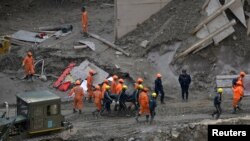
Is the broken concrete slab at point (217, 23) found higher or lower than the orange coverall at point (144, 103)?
higher

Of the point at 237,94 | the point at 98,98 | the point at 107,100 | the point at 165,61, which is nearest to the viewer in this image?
the point at 237,94

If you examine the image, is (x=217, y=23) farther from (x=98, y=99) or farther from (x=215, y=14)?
(x=98, y=99)

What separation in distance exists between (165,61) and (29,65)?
6.23 meters

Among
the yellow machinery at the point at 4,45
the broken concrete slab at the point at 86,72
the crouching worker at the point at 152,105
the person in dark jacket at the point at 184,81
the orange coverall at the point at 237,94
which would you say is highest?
the yellow machinery at the point at 4,45

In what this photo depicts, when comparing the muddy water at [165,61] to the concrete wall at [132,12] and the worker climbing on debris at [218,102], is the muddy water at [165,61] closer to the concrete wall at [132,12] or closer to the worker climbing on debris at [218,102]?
the concrete wall at [132,12]

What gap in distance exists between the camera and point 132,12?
101 feet

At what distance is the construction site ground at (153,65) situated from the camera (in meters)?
24.1

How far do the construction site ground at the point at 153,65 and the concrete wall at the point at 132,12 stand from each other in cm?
32

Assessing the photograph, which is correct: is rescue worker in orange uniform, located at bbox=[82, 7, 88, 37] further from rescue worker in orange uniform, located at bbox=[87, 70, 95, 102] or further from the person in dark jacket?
the person in dark jacket

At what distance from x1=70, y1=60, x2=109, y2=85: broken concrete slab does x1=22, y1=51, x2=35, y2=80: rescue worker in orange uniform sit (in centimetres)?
183

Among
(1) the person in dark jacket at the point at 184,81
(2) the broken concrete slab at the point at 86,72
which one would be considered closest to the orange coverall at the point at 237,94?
(1) the person in dark jacket at the point at 184,81

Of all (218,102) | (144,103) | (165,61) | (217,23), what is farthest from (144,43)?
(218,102)

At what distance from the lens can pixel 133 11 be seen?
30.8m

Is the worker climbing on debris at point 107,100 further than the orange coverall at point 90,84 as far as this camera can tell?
No
